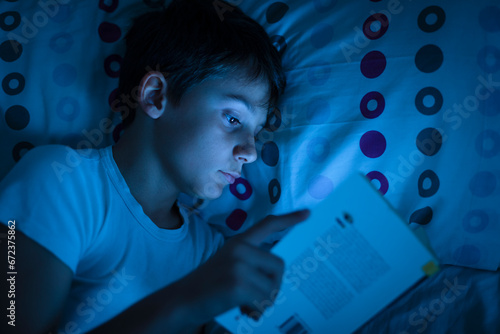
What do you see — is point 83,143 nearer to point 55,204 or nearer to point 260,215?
point 55,204

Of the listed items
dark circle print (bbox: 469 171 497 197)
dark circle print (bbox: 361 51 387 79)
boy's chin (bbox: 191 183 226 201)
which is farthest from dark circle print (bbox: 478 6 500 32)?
boy's chin (bbox: 191 183 226 201)

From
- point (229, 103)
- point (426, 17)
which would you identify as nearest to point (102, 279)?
point (229, 103)

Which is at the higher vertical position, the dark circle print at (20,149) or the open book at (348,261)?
the dark circle print at (20,149)

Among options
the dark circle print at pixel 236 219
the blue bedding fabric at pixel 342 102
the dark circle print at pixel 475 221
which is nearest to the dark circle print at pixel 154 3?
the blue bedding fabric at pixel 342 102

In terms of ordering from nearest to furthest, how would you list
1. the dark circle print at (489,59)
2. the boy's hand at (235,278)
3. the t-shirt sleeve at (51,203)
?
1. the boy's hand at (235,278)
2. the t-shirt sleeve at (51,203)
3. the dark circle print at (489,59)

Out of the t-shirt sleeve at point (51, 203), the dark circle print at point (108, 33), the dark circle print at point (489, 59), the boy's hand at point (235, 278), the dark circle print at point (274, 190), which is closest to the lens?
the boy's hand at point (235, 278)

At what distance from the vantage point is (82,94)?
3.38 ft

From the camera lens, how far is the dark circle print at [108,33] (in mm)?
1057

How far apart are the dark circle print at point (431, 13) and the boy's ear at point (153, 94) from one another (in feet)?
2.05

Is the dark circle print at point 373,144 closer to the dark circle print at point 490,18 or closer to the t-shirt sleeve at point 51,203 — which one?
the dark circle print at point 490,18

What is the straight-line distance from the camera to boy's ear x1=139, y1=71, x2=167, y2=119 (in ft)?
2.93

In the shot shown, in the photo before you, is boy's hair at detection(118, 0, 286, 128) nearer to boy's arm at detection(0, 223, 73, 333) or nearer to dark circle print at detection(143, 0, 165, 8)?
dark circle print at detection(143, 0, 165, 8)

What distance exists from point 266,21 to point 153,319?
2.58ft

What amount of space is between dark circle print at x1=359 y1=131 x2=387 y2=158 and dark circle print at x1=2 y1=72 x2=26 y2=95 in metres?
0.92
